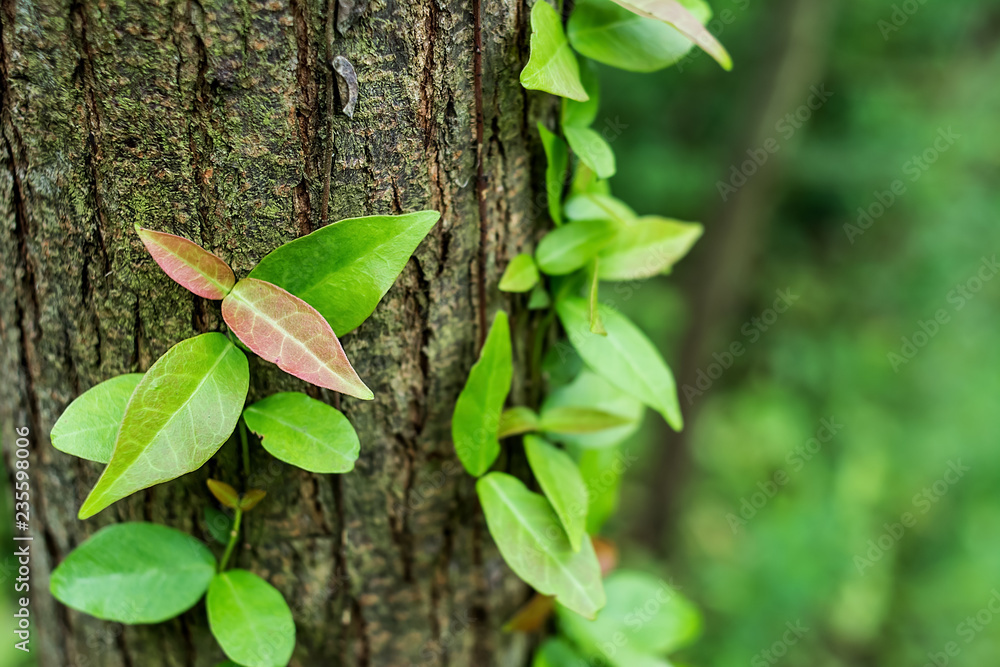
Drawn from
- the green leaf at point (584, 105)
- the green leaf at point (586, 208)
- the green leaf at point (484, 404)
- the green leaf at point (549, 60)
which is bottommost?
the green leaf at point (484, 404)

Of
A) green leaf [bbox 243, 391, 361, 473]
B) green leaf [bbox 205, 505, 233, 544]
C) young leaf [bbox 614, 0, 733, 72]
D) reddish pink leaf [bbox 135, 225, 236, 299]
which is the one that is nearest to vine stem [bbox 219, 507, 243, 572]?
green leaf [bbox 205, 505, 233, 544]

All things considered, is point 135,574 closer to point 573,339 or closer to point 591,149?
point 573,339

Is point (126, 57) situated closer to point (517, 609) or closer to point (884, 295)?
point (517, 609)

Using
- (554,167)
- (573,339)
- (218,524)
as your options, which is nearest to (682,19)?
(554,167)

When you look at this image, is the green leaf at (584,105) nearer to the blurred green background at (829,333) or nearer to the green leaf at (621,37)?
the green leaf at (621,37)

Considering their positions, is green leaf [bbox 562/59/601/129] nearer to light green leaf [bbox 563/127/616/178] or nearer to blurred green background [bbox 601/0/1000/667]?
light green leaf [bbox 563/127/616/178]

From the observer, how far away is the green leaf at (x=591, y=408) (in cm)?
76

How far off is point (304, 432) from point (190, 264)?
160 millimetres

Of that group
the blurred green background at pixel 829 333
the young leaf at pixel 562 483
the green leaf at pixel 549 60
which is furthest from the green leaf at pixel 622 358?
the blurred green background at pixel 829 333

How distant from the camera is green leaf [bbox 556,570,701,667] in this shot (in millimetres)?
900

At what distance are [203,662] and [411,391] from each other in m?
0.36

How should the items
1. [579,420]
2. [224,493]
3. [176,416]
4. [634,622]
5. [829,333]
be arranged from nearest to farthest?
[176,416] → [224,493] → [579,420] → [634,622] → [829,333]

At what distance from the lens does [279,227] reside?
57cm

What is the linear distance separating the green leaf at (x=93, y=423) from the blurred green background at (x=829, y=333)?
224cm
